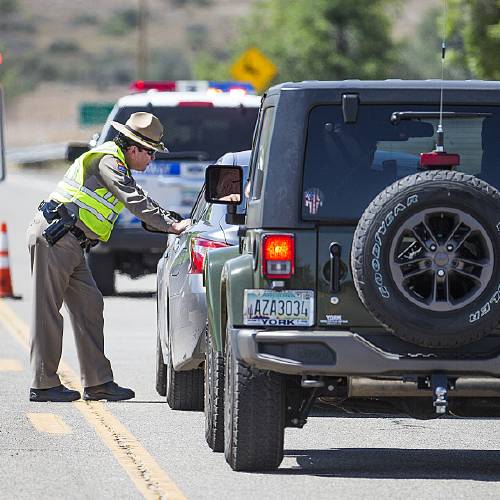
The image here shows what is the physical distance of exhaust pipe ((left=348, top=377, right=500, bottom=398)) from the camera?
8500 mm

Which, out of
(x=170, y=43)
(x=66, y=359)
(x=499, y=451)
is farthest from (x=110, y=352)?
(x=170, y=43)

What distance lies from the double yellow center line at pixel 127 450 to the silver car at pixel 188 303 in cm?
50

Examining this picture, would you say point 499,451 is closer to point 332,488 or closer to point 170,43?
point 332,488

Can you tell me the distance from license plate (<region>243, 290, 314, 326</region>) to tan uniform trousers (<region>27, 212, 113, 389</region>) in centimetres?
354

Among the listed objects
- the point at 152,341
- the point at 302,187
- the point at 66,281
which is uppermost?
the point at 302,187

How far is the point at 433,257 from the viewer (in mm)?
8117

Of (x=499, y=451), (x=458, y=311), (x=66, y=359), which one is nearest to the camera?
(x=458, y=311)

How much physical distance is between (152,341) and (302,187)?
816 cm

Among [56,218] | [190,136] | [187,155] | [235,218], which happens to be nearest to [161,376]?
[56,218]

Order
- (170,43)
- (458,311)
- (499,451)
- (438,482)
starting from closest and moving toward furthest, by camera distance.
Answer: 1. (458,311)
2. (438,482)
3. (499,451)
4. (170,43)

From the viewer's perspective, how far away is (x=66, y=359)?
1491 cm

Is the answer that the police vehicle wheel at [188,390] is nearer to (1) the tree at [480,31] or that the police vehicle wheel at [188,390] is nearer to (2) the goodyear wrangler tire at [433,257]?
(2) the goodyear wrangler tire at [433,257]

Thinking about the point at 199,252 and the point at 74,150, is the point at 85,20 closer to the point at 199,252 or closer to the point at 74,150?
the point at 74,150

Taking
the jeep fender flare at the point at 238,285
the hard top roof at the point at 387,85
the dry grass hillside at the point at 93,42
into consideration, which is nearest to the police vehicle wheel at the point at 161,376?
the jeep fender flare at the point at 238,285
